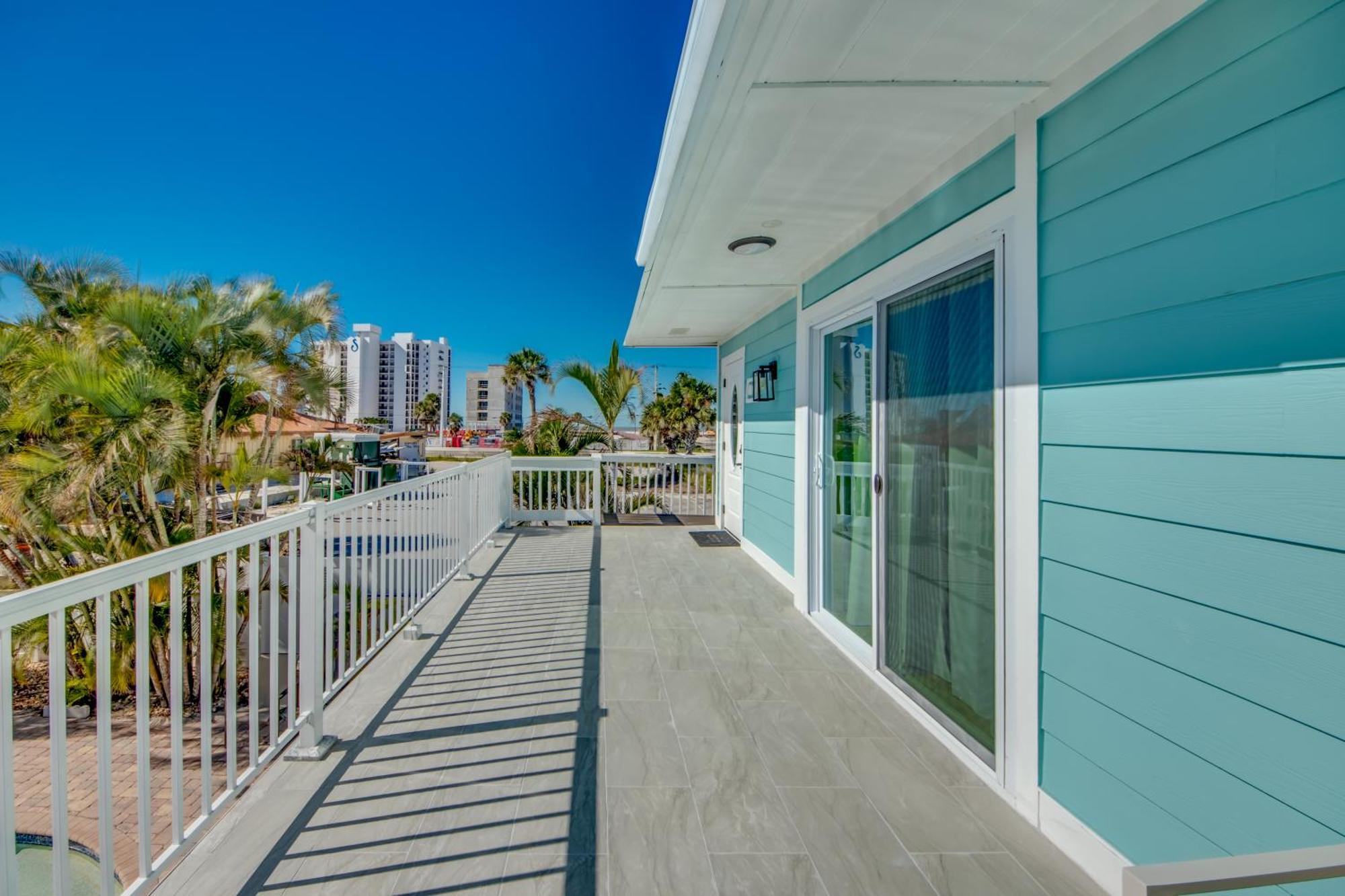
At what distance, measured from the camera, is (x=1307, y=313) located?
42.2 inches

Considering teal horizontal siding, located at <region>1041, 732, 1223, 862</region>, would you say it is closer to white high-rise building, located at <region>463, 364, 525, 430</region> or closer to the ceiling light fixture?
the ceiling light fixture

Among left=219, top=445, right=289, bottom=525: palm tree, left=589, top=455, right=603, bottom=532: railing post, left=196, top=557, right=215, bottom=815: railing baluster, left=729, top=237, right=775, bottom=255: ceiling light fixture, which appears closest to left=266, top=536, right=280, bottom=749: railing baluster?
left=196, top=557, right=215, bottom=815: railing baluster

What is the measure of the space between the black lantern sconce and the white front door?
1.58ft

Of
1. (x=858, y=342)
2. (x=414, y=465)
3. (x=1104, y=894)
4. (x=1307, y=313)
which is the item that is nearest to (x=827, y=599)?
(x=858, y=342)

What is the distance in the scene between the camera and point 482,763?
1.94 metres

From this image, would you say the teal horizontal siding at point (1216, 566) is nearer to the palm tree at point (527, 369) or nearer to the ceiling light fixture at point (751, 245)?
the ceiling light fixture at point (751, 245)

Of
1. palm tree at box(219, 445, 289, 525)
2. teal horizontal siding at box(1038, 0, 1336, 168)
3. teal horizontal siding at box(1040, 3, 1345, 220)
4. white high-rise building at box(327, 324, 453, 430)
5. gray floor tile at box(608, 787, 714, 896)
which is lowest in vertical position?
gray floor tile at box(608, 787, 714, 896)

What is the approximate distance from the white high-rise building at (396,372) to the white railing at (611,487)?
37428 mm

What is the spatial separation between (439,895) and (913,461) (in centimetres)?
218

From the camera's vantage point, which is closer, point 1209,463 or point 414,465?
point 1209,463

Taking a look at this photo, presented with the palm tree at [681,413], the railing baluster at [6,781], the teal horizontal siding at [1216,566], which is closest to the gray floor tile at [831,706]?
the teal horizontal siding at [1216,566]

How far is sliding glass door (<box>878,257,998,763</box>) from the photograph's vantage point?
200cm

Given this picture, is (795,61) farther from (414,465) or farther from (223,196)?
(223,196)

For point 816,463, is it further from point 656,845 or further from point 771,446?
point 656,845
